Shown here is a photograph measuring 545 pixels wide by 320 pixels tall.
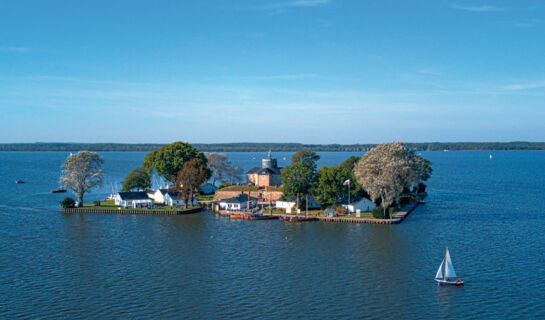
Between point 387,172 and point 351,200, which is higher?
point 387,172

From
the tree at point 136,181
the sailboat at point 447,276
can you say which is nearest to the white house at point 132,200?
the tree at point 136,181

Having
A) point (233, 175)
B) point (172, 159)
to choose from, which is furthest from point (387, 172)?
point (233, 175)

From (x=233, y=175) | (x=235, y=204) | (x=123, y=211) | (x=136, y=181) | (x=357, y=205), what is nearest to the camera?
(x=357, y=205)

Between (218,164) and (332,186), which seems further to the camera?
(218,164)

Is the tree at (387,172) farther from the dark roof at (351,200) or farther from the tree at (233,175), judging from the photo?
the tree at (233,175)

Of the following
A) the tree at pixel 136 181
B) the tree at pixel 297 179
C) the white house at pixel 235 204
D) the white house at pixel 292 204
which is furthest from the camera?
the tree at pixel 136 181

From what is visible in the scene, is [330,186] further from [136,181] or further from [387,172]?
[136,181]
